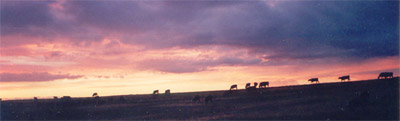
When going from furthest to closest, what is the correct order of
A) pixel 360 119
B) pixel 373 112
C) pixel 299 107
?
pixel 299 107, pixel 373 112, pixel 360 119

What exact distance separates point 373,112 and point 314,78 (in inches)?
1310

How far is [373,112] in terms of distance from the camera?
70.0 ft

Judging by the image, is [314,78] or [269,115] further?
[314,78]

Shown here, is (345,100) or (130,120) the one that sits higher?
(345,100)

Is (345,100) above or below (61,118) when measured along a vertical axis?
above

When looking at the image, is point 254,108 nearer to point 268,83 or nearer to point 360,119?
point 360,119

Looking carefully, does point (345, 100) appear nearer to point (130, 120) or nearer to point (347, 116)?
point (347, 116)

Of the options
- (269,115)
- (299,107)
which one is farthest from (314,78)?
(269,115)

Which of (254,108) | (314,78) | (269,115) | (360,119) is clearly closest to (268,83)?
(314,78)

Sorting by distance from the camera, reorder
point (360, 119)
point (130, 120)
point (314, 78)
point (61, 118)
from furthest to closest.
Answer: point (314, 78) → point (61, 118) → point (130, 120) → point (360, 119)

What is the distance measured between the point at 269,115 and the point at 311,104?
5485mm

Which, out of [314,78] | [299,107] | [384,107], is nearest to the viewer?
[384,107]

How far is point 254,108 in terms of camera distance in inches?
1138

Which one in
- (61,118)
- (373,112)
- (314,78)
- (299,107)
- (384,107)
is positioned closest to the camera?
(373,112)
